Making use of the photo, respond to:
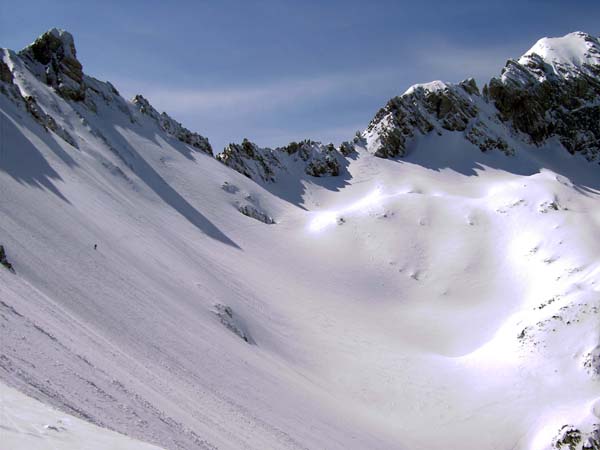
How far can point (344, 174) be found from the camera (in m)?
85.6

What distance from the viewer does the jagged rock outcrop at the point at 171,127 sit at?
72.2 meters

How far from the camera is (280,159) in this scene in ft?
282

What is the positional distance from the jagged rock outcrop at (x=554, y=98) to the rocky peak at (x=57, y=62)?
7514 centimetres

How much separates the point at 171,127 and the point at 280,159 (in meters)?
19.2

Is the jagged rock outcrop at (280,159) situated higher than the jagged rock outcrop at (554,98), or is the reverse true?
the jagged rock outcrop at (554,98)

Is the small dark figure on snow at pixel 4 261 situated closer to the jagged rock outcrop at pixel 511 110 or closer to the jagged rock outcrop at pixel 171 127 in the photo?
the jagged rock outcrop at pixel 171 127

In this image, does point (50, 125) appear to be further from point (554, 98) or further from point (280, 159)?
point (554, 98)

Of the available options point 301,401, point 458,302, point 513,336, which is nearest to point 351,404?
point 301,401

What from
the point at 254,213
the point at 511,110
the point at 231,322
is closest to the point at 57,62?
the point at 254,213

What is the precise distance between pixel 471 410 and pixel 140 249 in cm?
2312

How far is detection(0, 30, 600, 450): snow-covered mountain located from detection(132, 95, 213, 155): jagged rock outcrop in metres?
0.37

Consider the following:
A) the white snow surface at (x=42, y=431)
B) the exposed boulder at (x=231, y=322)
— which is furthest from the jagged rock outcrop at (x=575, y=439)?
the white snow surface at (x=42, y=431)

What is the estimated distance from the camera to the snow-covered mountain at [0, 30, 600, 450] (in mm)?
17797

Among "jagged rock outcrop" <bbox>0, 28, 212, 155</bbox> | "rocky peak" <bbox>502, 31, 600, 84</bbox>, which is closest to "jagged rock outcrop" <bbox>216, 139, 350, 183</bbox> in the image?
"jagged rock outcrop" <bbox>0, 28, 212, 155</bbox>
